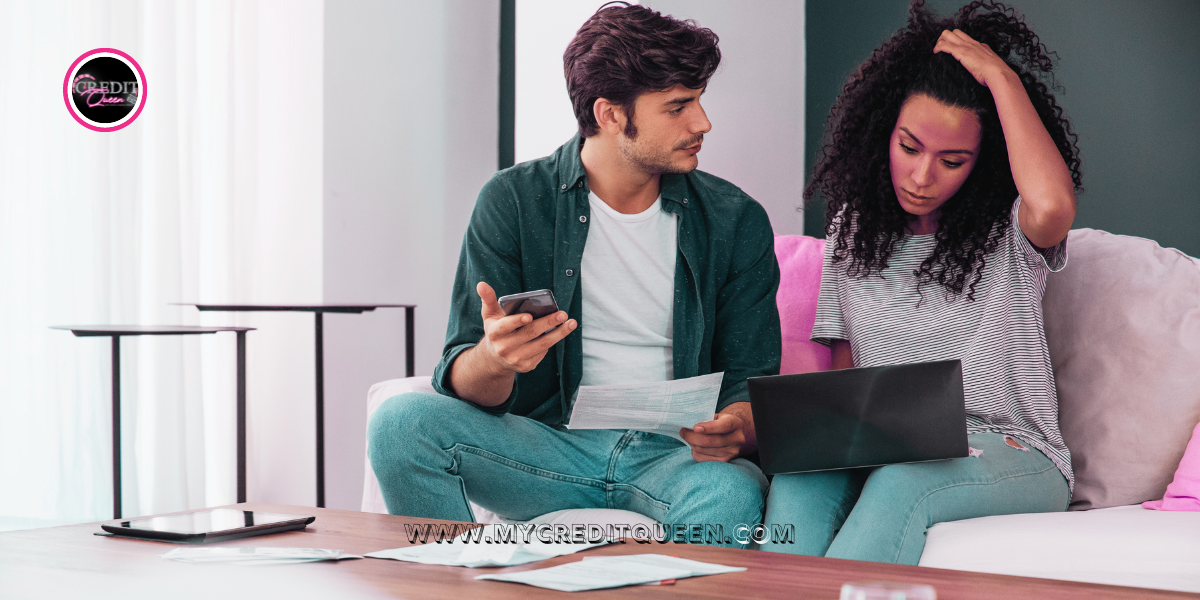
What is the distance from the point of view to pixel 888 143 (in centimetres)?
172

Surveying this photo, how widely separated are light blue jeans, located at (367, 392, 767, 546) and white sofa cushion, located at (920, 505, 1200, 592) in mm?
273

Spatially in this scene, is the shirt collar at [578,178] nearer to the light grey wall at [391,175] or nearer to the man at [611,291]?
the man at [611,291]

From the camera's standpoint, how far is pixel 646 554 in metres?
0.94

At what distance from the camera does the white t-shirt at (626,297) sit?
165 centimetres

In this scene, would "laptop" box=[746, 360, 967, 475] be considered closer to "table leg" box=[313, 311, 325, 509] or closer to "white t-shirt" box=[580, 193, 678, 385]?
"white t-shirt" box=[580, 193, 678, 385]

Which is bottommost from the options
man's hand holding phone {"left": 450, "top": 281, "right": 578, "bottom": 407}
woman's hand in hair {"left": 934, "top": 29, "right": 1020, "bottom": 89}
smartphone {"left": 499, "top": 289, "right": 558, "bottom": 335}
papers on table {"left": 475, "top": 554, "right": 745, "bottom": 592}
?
papers on table {"left": 475, "top": 554, "right": 745, "bottom": 592}

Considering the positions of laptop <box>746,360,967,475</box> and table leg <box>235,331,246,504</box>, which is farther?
table leg <box>235,331,246,504</box>

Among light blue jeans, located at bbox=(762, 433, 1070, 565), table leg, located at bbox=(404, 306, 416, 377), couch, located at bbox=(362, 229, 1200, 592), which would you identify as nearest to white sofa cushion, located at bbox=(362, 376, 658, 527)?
couch, located at bbox=(362, 229, 1200, 592)

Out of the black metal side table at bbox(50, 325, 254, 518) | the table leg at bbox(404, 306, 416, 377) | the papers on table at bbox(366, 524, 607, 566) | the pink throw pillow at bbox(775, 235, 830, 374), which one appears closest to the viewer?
the papers on table at bbox(366, 524, 607, 566)

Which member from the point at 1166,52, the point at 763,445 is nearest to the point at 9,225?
the point at 763,445

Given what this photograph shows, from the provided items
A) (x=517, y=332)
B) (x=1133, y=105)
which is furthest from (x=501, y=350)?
(x=1133, y=105)

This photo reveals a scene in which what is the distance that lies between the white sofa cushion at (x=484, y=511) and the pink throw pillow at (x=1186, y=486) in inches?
30.3

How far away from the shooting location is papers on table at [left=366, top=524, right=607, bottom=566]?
911 millimetres

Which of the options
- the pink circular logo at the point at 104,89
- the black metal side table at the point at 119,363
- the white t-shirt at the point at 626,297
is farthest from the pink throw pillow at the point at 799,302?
the pink circular logo at the point at 104,89
